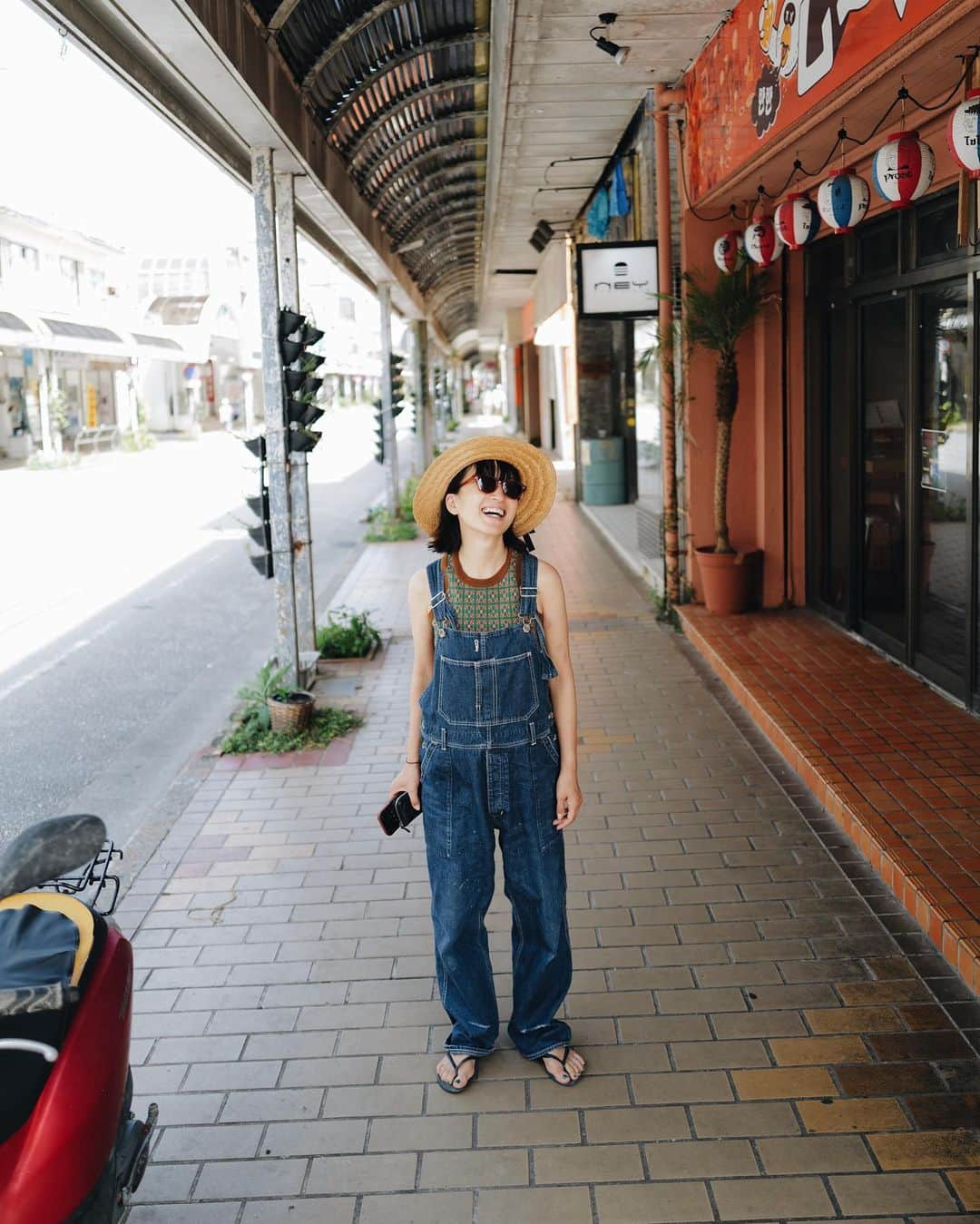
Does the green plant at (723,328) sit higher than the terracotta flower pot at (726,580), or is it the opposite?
the green plant at (723,328)

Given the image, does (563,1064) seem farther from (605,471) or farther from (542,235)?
(605,471)

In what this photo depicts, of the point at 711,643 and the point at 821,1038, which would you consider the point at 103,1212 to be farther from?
the point at 711,643

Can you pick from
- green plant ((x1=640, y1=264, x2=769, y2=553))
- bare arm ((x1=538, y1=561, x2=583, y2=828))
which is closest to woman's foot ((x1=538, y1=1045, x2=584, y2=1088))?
bare arm ((x1=538, y1=561, x2=583, y2=828))

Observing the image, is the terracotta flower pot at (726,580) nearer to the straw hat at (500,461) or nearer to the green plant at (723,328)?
the green plant at (723,328)

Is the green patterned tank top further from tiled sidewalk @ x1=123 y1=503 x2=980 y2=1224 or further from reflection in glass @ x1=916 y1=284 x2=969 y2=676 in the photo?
reflection in glass @ x1=916 y1=284 x2=969 y2=676

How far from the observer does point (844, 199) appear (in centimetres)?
574

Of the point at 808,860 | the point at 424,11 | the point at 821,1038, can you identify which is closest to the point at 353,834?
the point at 808,860

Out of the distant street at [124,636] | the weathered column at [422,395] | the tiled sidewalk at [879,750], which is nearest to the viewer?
the tiled sidewalk at [879,750]

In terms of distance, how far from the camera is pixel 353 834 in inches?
200

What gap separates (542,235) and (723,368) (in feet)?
24.1

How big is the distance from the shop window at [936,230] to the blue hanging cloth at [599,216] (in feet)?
17.6

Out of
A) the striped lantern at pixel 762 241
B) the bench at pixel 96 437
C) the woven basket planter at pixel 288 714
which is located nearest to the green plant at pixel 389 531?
the striped lantern at pixel 762 241

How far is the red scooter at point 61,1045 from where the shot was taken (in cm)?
206

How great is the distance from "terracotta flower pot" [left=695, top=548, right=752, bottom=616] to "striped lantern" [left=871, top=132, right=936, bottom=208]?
11.7 ft
